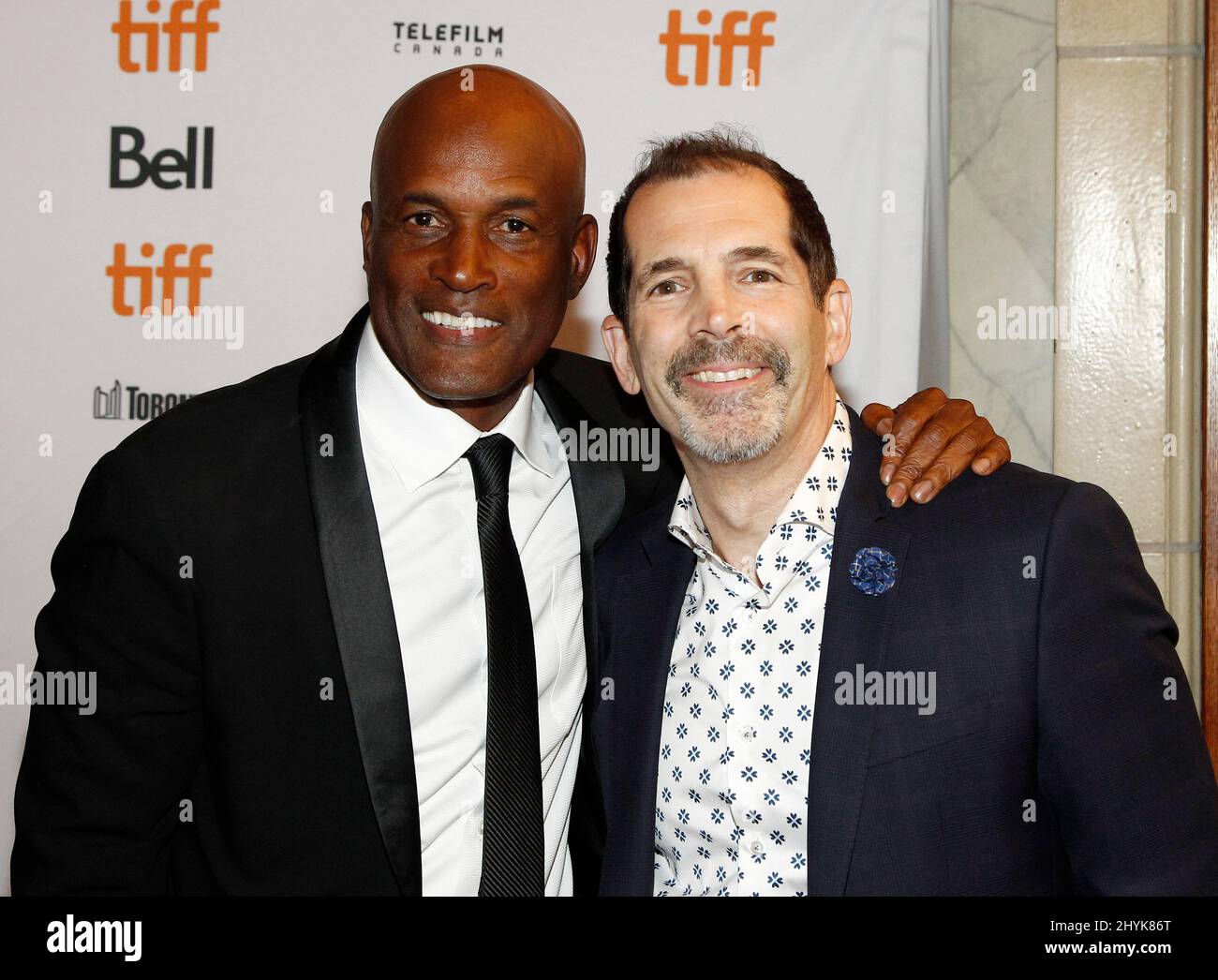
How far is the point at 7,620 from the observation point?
9.89 ft

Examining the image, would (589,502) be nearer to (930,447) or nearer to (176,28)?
(930,447)

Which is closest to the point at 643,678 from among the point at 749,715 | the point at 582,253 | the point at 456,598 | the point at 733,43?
the point at 749,715

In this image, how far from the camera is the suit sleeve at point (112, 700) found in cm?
181

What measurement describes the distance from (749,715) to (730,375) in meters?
0.56

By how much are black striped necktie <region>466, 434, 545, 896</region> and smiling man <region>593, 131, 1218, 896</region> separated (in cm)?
16

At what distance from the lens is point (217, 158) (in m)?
3.03

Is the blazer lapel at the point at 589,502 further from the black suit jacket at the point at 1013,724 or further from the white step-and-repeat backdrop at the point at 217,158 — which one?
the white step-and-repeat backdrop at the point at 217,158

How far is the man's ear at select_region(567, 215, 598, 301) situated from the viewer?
2.06 meters

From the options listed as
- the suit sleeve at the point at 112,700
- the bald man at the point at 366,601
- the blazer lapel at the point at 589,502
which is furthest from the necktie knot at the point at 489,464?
the suit sleeve at the point at 112,700

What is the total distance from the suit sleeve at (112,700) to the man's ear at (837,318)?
119cm

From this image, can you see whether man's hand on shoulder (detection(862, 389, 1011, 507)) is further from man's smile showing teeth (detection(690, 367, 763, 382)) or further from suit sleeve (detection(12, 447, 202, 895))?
suit sleeve (detection(12, 447, 202, 895))

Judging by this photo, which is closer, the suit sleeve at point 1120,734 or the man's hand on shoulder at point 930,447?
the suit sleeve at point 1120,734

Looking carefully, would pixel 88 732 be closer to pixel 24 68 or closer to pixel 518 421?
pixel 518 421
